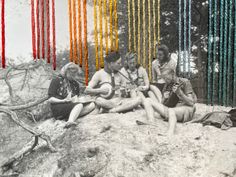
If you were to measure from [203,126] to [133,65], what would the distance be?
57.6 inches

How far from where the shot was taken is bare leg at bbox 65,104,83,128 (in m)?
6.54

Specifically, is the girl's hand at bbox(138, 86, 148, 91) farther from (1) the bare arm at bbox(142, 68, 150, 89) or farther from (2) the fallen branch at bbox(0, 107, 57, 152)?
(2) the fallen branch at bbox(0, 107, 57, 152)

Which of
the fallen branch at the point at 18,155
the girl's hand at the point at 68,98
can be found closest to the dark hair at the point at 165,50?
the girl's hand at the point at 68,98

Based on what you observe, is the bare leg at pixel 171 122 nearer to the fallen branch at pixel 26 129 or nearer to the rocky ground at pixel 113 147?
the rocky ground at pixel 113 147

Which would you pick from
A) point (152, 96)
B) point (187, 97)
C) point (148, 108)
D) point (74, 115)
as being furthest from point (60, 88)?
point (187, 97)

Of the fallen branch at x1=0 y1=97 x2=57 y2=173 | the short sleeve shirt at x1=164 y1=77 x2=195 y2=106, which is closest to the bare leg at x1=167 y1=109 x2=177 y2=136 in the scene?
the short sleeve shirt at x1=164 y1=77 x2=195 y2=106

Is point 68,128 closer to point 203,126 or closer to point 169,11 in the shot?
point 203,126

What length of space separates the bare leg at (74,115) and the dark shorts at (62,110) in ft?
0.17

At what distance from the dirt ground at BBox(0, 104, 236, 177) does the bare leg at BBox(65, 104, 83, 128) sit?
0.09 m

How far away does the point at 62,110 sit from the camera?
21.6 ft

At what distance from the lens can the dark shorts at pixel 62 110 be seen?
21.6 feet

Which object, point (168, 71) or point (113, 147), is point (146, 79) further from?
point (113, 147)

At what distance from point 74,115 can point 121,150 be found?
891mm

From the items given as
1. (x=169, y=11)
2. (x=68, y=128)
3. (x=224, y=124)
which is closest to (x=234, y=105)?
(x=224, y=124)
